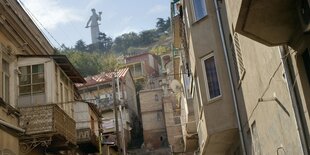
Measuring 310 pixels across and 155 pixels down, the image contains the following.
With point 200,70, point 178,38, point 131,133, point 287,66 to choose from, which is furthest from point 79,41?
point 287,66

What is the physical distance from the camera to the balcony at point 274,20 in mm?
5566

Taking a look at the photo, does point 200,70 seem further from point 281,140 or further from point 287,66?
point 287,66

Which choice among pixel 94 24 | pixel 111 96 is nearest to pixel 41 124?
pixel 111 96

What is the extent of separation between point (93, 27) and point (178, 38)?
4755 inches

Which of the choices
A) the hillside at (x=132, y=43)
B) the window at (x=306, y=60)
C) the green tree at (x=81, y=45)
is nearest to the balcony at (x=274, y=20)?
the window at (x=306, y=60)

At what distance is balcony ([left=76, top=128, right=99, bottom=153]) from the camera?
27094 millimetres

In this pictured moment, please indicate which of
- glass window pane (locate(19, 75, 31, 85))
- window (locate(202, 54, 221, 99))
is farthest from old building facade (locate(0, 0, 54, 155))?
window (locate(202, 54, 221, 99))

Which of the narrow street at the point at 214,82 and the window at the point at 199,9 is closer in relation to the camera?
the narrow street at the point at 214,82

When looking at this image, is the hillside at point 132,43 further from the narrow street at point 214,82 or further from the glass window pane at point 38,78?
the glass window pane at point 38,78

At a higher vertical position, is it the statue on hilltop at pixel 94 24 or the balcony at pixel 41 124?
the statue on hilltop at pixel 94 24

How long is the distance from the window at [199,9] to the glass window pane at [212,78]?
165 centimetres

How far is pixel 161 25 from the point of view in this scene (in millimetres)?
131750

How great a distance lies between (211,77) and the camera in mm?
15352

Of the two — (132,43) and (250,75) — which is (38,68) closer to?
(250,75)
